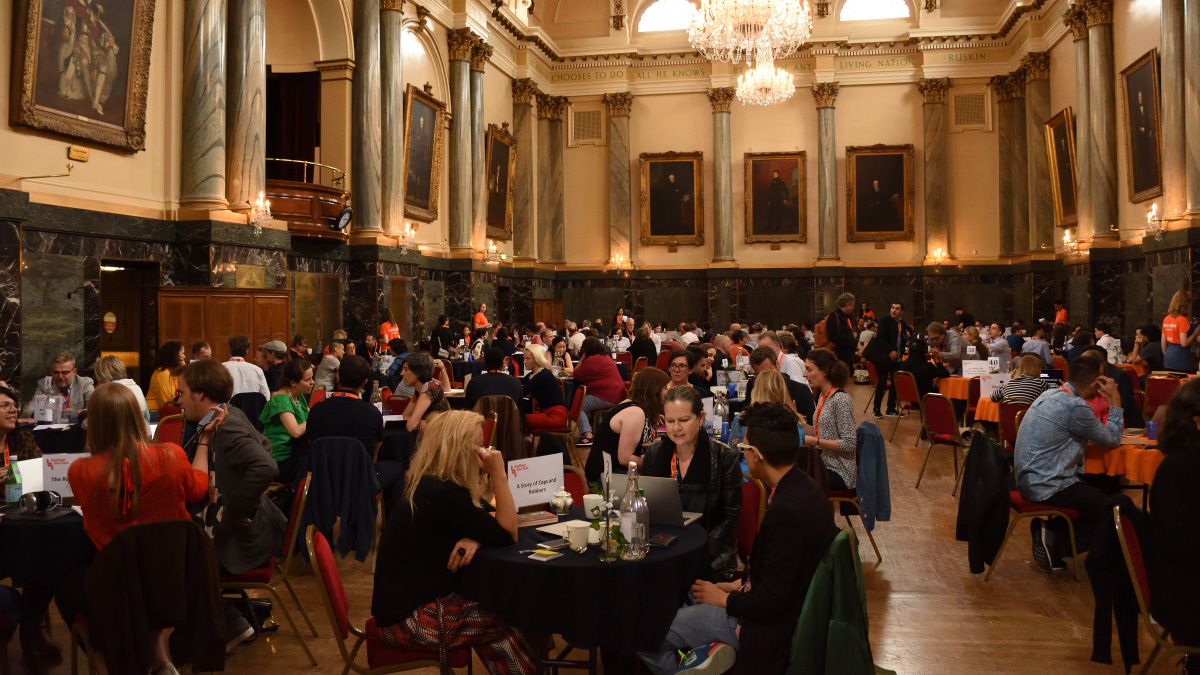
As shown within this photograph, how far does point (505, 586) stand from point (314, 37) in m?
14.5

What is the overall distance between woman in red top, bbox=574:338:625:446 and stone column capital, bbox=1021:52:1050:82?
16.8 m

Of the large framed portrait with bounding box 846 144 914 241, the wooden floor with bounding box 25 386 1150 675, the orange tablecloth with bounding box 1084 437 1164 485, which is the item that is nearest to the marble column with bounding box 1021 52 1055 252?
the large framed portrait with bounding box 846 144 914 241

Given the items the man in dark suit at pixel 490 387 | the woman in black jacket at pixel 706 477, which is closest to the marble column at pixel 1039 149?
the man in dark suit at pixel 490 387

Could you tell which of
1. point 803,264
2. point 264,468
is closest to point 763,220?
point 803,264

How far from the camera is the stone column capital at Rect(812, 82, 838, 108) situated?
2331 centimetres

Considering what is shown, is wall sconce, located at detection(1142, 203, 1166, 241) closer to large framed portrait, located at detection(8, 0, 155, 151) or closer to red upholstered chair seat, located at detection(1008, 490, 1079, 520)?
red upholstered chair seat, located at detection(1008, 490, 1079, 520)

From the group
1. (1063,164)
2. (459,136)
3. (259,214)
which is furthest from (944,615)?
(1063,164)

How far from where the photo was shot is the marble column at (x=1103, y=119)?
55.4ft

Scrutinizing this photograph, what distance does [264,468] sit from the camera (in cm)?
435

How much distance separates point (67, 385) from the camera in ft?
→ 24.7

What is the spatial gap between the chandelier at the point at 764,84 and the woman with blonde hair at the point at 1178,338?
9.92 metres

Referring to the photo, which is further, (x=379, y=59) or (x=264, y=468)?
(x=379, y=59)

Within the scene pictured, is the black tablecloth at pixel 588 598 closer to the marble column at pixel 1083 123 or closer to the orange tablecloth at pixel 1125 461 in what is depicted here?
the orange tablecloth at pixel 1125 461

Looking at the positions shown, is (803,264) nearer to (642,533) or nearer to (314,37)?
(314,37)
